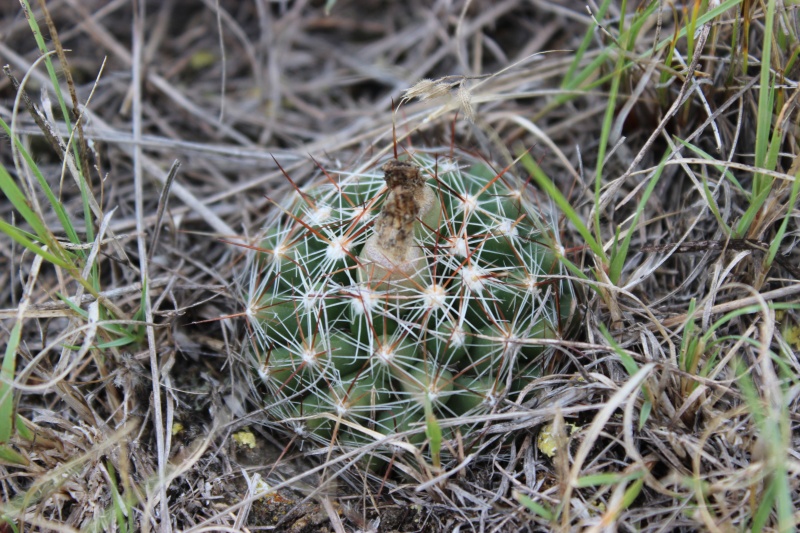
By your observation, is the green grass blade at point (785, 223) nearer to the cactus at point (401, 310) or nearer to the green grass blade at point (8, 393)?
the cactus at point (401, 310)

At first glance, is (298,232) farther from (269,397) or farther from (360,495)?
(360,495)

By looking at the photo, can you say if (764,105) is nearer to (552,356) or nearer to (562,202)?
(562,202)

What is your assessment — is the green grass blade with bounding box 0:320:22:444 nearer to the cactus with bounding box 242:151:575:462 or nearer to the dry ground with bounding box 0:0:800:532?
the dry ground with bounding box 0:0:800:532

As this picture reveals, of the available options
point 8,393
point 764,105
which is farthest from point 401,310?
point 764,105

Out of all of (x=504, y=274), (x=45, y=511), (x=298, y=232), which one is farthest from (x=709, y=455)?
(x=45, y=511)

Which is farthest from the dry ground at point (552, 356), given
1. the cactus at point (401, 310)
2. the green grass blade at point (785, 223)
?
the cactus at point (401, 310)

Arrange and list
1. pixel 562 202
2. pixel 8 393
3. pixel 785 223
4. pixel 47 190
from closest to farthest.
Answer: pixel 562 202
pixel 8 393
pixel 785 223
pixel 47 190

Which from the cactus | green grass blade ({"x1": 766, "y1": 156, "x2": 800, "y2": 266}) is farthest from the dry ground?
the cactus
